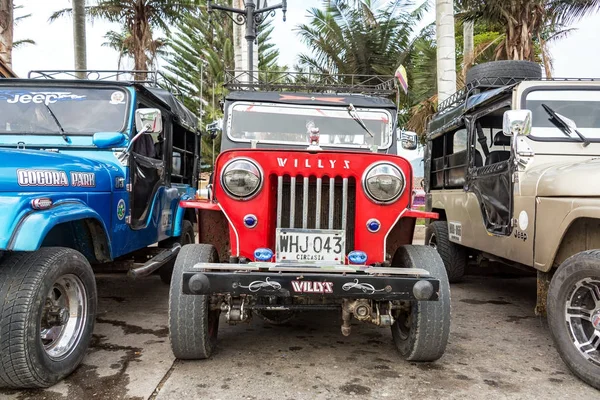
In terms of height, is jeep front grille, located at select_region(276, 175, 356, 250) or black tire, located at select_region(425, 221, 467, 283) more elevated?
jeep front grille, located at select_region(276, 175, 356, 250)

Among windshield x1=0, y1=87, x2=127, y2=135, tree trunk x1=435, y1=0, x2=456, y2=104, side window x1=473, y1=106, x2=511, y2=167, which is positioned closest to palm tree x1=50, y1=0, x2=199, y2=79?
tree trunk x1=435, y1=0, x2=456, y2=104

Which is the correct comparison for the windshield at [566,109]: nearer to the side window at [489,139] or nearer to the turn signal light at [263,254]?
the side window at [489,139]

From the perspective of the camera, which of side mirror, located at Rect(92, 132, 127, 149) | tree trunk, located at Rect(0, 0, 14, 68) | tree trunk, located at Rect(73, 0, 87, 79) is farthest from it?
tree trunk, located at Rect(73, 0, 87, 79)

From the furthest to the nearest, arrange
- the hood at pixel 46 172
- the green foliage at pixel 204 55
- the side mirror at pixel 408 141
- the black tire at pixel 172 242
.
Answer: the green foliage at pixel 204 55, the black tire at pixel 172 242, the side mirror at pixel 408 141, the hood at pixel 46 172

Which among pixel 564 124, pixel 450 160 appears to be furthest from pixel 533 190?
pixel 450 160

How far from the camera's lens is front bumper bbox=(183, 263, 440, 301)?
2.89m

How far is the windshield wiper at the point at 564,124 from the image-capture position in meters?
4.23

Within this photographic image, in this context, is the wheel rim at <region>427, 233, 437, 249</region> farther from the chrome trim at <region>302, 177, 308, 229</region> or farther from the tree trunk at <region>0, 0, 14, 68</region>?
the tree trunk at <region>0, 0, 14, 68</region>

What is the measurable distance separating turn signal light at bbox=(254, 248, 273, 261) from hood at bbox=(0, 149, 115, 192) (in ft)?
4.65

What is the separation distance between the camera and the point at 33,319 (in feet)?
9.18

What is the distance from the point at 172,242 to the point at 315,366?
11.2ft

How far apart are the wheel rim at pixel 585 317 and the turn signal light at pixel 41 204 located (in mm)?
3405

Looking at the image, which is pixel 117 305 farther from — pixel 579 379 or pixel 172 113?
pixel 579 379

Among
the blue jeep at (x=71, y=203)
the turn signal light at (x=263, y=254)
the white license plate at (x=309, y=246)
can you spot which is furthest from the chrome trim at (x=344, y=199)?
the blue jeep at (x=71, y=203)
